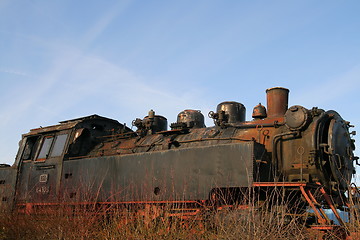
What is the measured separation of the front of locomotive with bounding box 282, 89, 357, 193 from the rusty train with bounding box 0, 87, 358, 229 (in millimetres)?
18

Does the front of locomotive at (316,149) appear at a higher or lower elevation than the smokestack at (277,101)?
lower

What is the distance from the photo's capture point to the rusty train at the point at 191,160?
20.9 feet

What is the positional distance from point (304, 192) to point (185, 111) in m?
4.47

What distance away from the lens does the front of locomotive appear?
20.9 feet

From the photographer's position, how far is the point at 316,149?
6383 millimetres

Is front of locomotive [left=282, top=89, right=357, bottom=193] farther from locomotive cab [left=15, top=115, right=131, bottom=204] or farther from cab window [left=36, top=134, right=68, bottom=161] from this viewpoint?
cab window [left=36, top=134, right=68, bottom=161]

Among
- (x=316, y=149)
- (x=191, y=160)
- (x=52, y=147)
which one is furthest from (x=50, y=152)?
(x=316, y=149)

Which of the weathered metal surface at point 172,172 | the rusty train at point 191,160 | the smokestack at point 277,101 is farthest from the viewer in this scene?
the smokestack at point 277,101

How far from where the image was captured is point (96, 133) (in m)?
10.4

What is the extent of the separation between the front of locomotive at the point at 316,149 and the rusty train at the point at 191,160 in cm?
2

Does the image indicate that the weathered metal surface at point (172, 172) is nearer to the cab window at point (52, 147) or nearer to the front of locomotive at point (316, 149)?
the front of locomotive at point (316, 149)

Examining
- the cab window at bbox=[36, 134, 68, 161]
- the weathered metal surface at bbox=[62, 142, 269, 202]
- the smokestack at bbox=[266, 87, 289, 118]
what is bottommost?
the weathered metal surface at bbox=[62, 142, 269, 202]

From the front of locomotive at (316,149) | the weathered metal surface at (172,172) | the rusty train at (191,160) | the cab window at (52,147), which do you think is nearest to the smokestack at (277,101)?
the rusty train at (191,160)

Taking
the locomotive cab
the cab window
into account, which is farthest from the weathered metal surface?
the cab window
